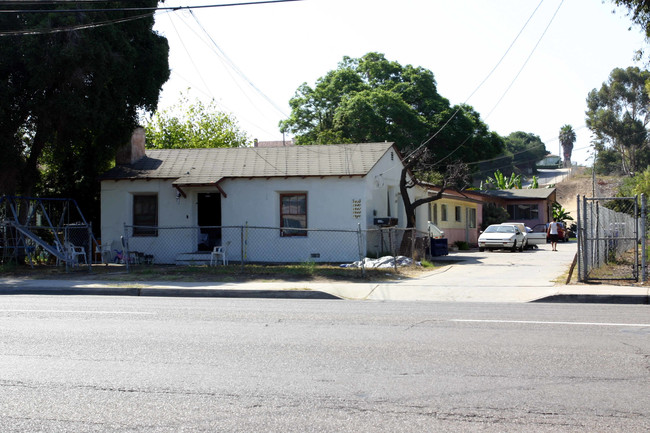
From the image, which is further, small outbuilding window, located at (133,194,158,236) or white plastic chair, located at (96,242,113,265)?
small outbuilding window, located at (133,194,158,236)

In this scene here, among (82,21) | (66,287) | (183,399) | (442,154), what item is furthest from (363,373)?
(442,154)

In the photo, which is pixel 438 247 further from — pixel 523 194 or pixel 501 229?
pixel 523 194

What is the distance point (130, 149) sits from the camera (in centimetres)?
2458

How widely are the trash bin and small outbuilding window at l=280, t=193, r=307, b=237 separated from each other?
5539 mm

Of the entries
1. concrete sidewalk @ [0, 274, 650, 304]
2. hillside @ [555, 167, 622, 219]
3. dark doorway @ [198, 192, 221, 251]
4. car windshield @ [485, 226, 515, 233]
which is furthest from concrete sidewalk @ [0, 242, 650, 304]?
hillside @ [555, 167, 622, 219]

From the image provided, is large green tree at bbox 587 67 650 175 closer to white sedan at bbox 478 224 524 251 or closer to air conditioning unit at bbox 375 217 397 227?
white sedan at bbox 478 224 524 251

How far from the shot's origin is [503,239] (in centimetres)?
3188

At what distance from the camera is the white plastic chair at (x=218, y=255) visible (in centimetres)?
2094

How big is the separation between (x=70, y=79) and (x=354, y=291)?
1144 cm

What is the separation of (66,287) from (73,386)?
9791mm

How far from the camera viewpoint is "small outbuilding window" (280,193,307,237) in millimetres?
22570

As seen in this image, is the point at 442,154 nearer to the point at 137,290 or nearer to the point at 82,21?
the point at 82,21

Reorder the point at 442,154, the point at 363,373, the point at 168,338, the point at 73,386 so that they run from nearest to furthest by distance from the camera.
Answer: the point at 73,386 → the point at 363,373 → the point at 168,338 → the point at 442,154

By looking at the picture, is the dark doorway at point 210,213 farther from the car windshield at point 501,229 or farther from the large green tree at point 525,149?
the large green tree at point 525,149
